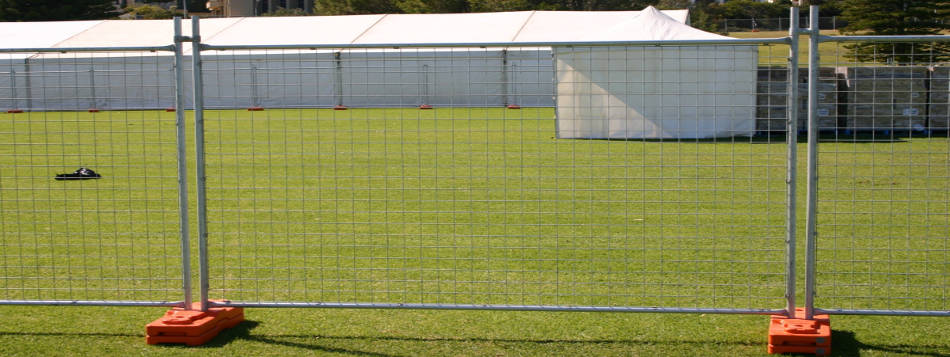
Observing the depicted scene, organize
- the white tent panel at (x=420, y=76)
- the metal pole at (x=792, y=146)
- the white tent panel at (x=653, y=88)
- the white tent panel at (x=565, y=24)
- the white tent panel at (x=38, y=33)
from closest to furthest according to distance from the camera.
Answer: the metal pole at (x=792, y=146) → the white tent panel at (x=420, y=76) → the white tent panel at (x=653, y=88) → the white tent panel at (x=565, y=24) → the white tent panel at (x=38, y=33)

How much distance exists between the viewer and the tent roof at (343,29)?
30.5 m

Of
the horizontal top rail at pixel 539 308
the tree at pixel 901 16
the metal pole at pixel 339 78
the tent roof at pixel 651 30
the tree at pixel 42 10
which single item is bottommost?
the horizontal top rail at pixel 539 308

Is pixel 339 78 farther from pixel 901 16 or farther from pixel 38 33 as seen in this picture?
pixel 901 16

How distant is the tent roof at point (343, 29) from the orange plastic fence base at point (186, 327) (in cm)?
2437

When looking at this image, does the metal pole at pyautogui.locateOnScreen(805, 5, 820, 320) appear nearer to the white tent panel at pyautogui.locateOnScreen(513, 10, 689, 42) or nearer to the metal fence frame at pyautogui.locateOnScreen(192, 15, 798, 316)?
the metal fence frame at pyautogui.locateOnScreen(192, 15, 798, 316)

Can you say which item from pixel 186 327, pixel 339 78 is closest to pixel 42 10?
pixel 339 78

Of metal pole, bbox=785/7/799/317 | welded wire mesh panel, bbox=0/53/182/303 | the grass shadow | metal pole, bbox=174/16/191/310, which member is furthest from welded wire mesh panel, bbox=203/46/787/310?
the grass shadow

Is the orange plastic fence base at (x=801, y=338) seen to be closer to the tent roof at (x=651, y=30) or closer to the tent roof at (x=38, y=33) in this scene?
the tent roof at (x=651, y=30)

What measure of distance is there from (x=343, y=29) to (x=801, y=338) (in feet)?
94.9

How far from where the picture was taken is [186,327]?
525cm

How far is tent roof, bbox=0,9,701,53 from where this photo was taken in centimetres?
3047

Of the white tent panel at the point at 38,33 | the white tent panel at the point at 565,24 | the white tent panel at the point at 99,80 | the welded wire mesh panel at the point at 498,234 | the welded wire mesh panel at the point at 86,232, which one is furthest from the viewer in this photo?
the white tent panel at the point at 38,33

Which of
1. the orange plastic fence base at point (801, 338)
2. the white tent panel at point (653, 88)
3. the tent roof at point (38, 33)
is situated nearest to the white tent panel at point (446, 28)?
the white tent panel at point (653, 88)

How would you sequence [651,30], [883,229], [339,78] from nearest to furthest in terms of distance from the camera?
[883,229]
[651,30]
[339,78]
